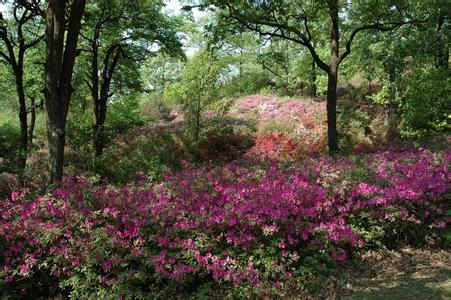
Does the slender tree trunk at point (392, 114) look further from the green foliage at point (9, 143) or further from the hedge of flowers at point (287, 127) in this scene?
the green foliage at point (9, 143)

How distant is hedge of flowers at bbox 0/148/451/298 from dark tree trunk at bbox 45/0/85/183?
0.90m

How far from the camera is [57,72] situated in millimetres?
6637

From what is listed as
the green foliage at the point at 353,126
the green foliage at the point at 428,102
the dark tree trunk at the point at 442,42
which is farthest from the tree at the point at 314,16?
the green foliage at the point at 353,126

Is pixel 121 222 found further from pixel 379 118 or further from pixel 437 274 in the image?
pixel 379 118

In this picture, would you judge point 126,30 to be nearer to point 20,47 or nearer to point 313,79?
point 20,47

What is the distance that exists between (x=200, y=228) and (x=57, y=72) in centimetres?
390

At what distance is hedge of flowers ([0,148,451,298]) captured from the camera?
4.50 m

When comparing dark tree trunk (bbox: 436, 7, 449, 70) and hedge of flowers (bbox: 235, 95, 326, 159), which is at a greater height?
dark tree trunk (bbox: 436, 7, 449, 70)

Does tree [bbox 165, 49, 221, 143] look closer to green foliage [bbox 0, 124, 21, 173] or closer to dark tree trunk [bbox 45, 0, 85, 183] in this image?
green foliage [bbox 0, 124, 21, 173]

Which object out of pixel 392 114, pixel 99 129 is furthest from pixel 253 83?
pixel 99 129

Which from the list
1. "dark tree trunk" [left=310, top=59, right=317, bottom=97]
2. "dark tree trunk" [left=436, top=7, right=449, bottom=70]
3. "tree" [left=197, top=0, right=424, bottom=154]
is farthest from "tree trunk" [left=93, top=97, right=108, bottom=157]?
"dark tree trunk" [left=310, top=59, right=317, bottom=97]

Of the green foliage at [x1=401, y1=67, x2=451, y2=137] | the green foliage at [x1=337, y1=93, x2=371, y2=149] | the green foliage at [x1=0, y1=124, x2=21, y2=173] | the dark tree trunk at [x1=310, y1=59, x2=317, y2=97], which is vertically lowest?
the green foliage at [x1=0, y1=124, x2=21, y2=173]

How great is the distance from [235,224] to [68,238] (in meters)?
2.07

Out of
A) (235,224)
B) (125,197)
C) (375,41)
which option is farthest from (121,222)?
(375,41)
